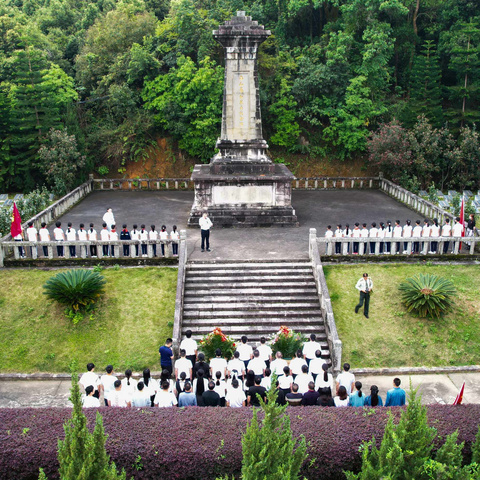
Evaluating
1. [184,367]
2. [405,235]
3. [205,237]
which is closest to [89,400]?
[184,367]

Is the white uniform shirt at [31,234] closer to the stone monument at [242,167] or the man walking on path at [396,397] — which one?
the stone monument at [242,167]

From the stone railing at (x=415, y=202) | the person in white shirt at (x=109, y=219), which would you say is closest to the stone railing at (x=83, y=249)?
the person in white shirt at (x=109, y=219)

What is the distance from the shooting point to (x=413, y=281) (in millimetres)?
14984

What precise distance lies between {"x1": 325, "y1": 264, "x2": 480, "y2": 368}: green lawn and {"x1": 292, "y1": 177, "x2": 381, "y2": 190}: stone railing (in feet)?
44.9

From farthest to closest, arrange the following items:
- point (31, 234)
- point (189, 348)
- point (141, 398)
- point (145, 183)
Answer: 1. point (145, 183)
2. point (31, 234)
3. point (189, 348)
4. point (141, 398)

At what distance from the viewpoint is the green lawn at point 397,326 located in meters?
13.3

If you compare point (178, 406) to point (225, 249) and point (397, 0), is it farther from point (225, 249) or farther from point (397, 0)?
point (397, 0)

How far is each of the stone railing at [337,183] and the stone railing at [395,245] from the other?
40.2ft

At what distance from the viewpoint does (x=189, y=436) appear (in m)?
8.37

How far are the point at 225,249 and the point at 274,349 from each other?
5.86 metres

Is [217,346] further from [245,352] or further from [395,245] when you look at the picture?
[395,245]

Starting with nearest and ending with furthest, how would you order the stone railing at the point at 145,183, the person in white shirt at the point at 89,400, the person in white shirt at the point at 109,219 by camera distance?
the person in white shirt at the point at 89,400
the person in white shirt at the point at 109,219
the stone railing at the point at 145,183

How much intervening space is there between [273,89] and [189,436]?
26.3 m

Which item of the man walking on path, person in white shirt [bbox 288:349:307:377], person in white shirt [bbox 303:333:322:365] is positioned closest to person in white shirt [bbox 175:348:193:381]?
person in white shirt [bbox 288:349:307:377]
